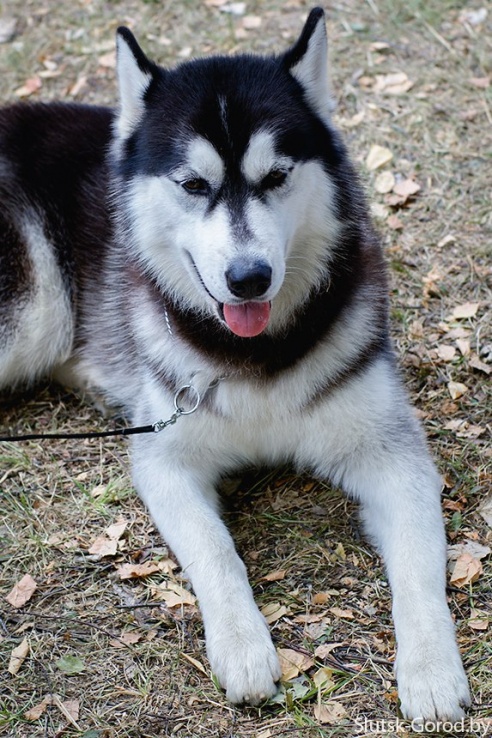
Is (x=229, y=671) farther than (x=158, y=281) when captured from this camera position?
No

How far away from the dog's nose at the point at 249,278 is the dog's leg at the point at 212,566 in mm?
929

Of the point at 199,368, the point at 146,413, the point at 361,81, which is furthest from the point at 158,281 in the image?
the point at 361,81

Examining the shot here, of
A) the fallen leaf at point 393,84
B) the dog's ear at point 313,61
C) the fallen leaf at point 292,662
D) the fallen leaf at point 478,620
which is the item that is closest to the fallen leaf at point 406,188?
the fallen leaf at point 393,84

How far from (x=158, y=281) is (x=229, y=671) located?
4.75ft

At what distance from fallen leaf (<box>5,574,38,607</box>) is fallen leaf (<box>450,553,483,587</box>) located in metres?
1.60

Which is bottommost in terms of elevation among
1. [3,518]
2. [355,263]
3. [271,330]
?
[3,518]

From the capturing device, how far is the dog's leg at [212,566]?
279 centimetres

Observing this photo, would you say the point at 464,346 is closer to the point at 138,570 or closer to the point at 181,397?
the point at 181,397

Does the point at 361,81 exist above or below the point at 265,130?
below

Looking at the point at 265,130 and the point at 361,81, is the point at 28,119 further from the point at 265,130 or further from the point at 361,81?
the point at 361,81

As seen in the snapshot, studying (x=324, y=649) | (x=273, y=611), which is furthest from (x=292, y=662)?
(x=273, y=611)

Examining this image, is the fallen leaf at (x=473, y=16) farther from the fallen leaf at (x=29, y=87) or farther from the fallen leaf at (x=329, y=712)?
the fallen leaf at (x=329, y=712)

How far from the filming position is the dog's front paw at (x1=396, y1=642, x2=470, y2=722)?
2.64 metres

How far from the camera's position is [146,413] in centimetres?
360
